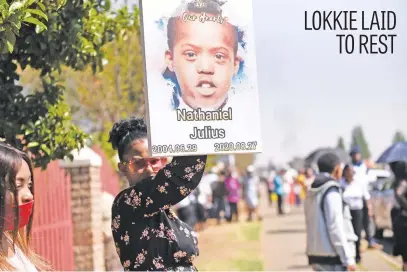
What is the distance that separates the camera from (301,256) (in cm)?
2050

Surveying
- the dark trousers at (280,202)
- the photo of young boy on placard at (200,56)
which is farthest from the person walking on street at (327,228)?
the dark trousers at (280,202)

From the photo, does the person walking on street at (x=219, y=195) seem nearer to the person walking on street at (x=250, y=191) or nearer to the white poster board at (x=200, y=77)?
the person walking on street at (x=250, y=191)

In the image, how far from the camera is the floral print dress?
5293mm

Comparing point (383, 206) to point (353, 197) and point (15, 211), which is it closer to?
point (353, 197)

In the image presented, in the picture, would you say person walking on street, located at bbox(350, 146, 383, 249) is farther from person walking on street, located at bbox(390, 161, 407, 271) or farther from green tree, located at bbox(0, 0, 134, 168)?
green tree, located at bbox(0, 0, 134, 168)

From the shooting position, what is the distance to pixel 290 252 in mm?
21672

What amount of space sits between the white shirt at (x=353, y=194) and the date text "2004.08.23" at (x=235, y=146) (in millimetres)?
11641

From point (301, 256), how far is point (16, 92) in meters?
13.0

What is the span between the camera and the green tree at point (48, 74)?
783 centimetres

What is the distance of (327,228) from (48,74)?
3.07m

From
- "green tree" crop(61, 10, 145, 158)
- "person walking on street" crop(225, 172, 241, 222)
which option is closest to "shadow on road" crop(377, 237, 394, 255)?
"green tree" crop(61, 10, 145, 158)

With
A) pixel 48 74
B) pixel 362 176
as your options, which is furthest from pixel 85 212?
pixel 362 176

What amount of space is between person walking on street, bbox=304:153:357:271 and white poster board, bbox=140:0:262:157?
474 cm

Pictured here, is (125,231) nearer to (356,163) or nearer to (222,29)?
(222,29)
